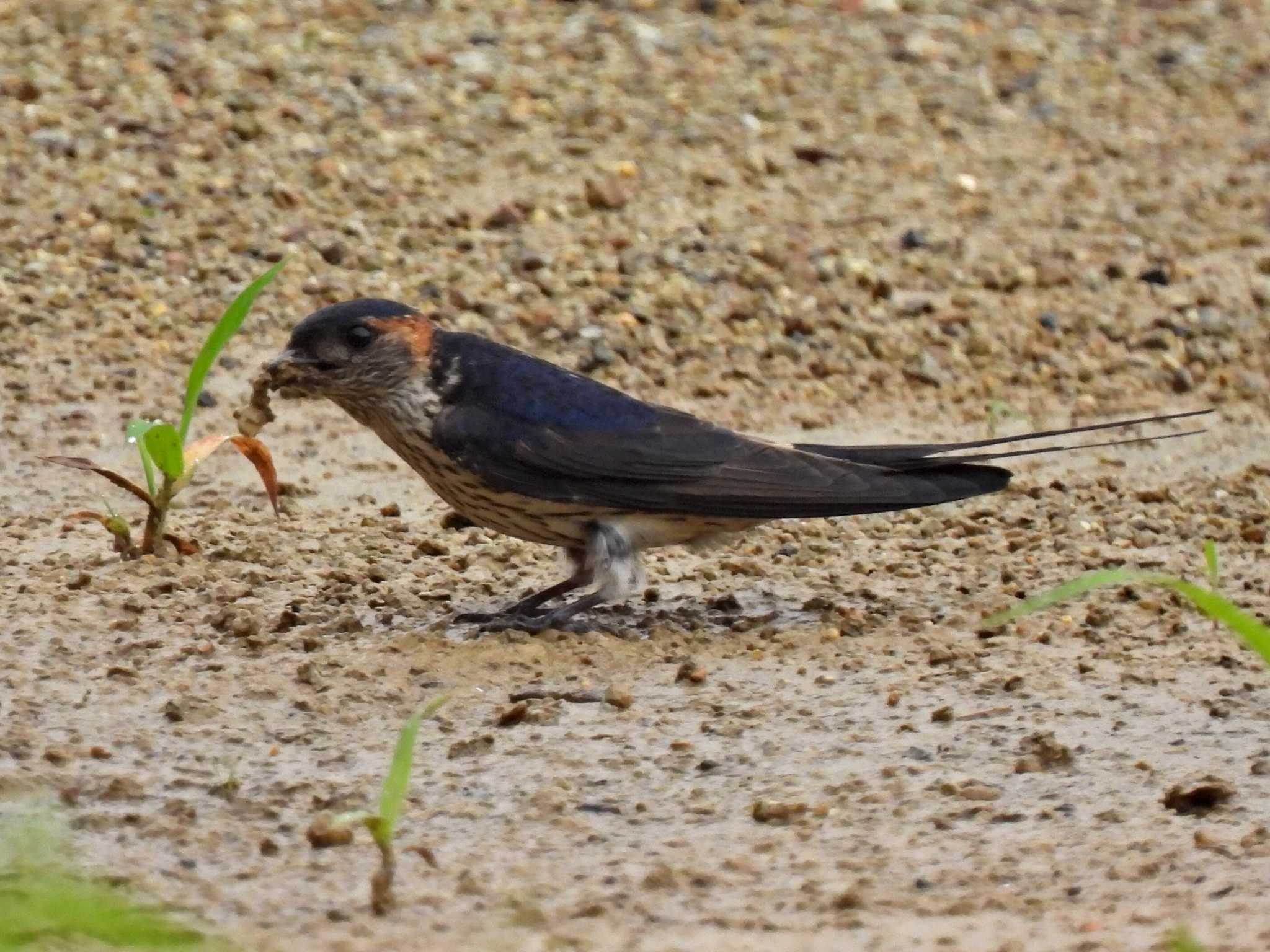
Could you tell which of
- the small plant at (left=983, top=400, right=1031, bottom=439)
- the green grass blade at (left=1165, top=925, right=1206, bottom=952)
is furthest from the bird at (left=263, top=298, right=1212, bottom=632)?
the green grass blade at (left=1165, top=925, right=1206, bottom=952)

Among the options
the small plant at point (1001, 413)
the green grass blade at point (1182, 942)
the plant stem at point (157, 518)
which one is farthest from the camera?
the small plant at point (1001, 413)

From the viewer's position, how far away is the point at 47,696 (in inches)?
184

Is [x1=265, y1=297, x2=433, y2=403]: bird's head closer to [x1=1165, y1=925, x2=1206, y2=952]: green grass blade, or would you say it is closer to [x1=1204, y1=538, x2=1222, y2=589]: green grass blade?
[x1=1204, y1=538, x2=1222, y2=589]: green grass blade

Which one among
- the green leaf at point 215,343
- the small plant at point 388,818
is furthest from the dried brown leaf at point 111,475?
the small plant at point 388,818

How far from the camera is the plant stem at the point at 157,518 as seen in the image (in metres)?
5.48

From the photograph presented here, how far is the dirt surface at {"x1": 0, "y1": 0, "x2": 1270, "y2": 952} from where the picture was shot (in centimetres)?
387

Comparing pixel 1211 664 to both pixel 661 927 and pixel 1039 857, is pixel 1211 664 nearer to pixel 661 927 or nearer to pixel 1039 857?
pixel 1039 857

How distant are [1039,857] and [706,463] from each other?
1.82 meters

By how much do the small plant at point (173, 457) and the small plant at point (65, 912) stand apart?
5.89 feet

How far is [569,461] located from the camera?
17.7 ft

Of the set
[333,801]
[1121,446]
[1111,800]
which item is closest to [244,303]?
[333,801]

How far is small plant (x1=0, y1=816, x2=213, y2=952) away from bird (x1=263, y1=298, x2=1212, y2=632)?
73.5 inches

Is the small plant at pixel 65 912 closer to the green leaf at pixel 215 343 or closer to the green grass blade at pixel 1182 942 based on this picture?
the green grass blade at pixel 1182 942

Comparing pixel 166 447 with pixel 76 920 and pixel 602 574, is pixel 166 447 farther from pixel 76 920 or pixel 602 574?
pixel 76 920
